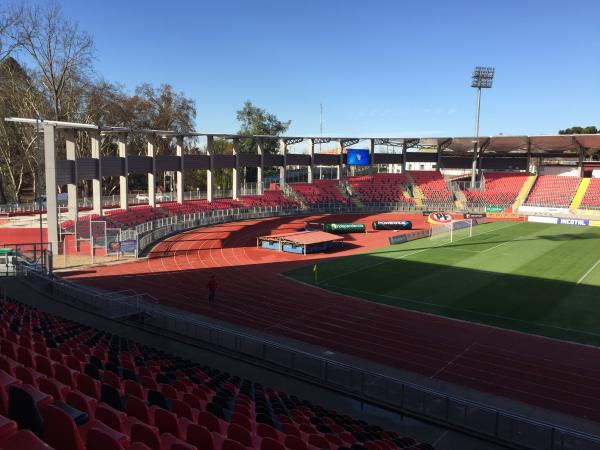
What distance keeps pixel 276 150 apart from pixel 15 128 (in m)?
50.1

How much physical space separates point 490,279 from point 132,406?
94.3 ft

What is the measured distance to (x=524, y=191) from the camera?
72.3m

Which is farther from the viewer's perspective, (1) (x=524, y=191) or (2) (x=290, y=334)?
(1) (x=524, y=191)

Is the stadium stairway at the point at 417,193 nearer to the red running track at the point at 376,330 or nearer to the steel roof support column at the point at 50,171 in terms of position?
the red running track at the point at 376,330

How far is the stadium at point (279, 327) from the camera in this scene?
24.5 ft

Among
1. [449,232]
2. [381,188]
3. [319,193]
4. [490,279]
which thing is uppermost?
[381,188]

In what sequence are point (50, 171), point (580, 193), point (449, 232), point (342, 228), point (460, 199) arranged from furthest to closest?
point (460, 199) < point (580, 193) < point (449, 232) < point (342, 228) < point (50, 171)

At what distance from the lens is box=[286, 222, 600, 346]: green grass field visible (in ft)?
78.2

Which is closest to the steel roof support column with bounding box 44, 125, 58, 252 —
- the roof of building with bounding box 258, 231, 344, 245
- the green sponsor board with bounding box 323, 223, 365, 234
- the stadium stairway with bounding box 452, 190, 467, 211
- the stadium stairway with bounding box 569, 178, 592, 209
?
the roof of building with bounding box 258, 231, 344, 245

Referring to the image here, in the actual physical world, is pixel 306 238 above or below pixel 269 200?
below

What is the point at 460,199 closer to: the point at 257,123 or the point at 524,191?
the point at 524,191

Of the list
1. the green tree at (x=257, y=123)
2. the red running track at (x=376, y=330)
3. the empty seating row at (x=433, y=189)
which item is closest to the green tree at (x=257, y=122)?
the green tree at (x=257, y=123)

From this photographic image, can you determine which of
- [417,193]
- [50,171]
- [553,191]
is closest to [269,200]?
[417,193]

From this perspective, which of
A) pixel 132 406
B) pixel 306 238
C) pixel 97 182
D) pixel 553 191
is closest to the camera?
pixel 132 406
